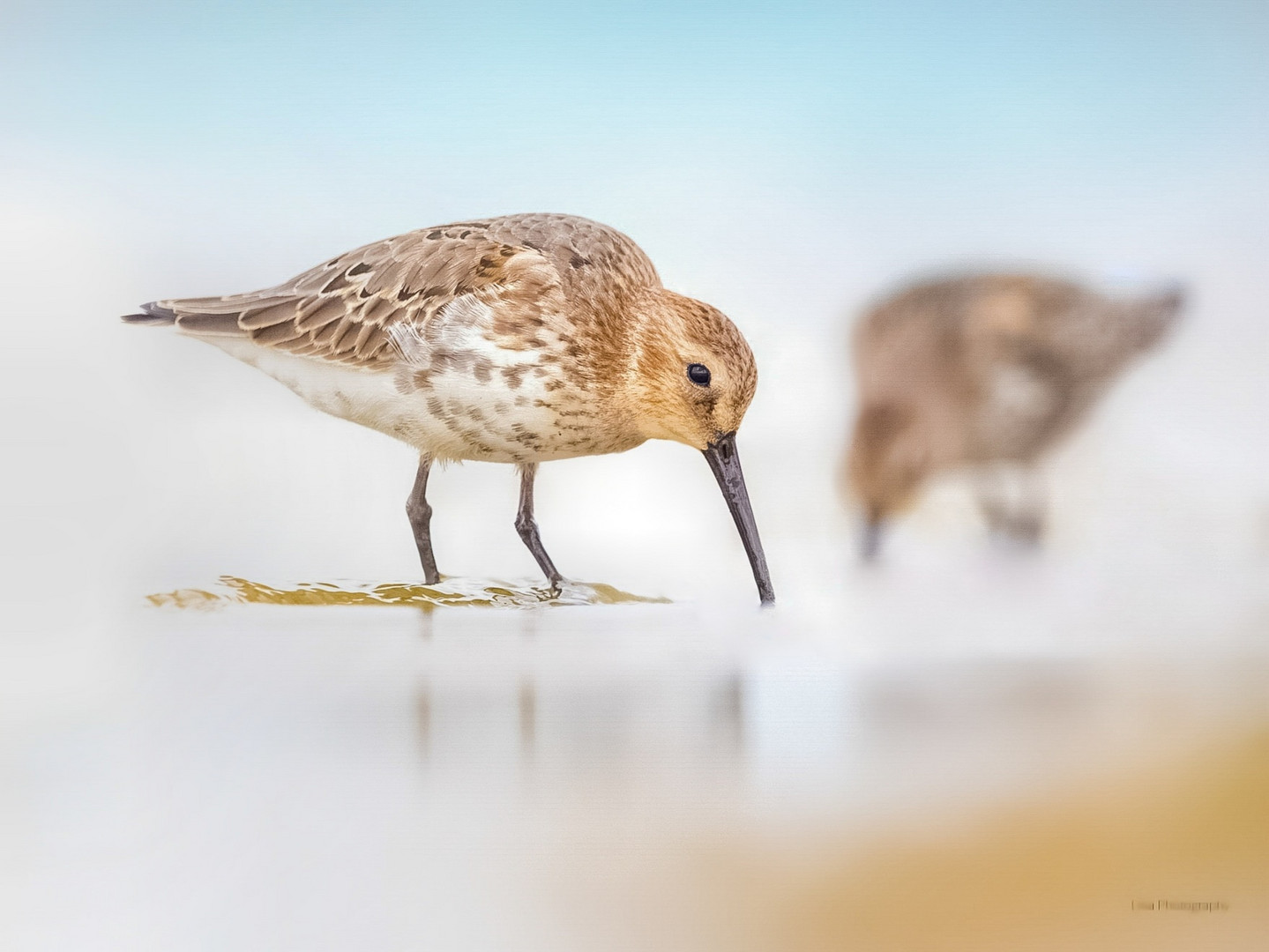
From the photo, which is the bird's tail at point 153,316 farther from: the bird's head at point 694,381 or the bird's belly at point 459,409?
the bird's head at point 694,381

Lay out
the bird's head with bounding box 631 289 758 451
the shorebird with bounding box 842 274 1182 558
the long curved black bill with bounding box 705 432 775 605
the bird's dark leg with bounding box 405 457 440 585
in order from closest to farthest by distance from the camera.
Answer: the bird's head with bounding box 631 289 758 451 < the long curved black bill with bounding box 705 432 775 605 < the bird's dark leg with bounding box 405 457 440 585 < the shorebird with bounding box 842 274 1182 558

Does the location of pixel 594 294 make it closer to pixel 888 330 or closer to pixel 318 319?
pixel 318 319

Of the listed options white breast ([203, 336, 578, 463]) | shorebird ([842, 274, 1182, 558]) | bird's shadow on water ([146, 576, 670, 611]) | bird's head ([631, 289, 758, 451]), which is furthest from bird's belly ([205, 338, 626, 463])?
shorebird ([842, 274, 1182, 558])

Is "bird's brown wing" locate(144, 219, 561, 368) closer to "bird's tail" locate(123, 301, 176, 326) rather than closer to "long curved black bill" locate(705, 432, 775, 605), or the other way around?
"bird's tail" locate(123, 301, 176, 326)

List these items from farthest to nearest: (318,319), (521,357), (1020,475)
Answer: (1020,475) < (318,319) < (521,357)

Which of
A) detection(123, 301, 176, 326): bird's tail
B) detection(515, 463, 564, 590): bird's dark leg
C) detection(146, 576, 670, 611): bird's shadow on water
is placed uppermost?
detection(123, 301, 176, 326): bird's tail

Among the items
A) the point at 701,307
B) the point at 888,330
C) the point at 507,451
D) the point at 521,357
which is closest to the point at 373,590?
the point at 507,451

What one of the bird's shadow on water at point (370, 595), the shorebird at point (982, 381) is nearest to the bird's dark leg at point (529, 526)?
the bird's shadow on water at point (370, 595)
